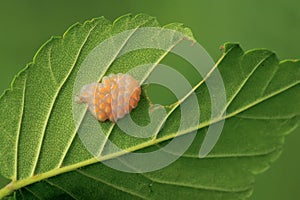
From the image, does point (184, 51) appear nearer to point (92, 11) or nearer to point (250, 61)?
point (250, 61)

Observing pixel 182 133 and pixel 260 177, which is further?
pixel 260 177

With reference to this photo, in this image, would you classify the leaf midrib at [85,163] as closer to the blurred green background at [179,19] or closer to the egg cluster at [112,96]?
the egg cluster at [112,96]

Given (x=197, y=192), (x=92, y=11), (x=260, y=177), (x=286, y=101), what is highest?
(x=92, y=11)

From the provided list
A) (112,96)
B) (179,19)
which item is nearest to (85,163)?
(112,96)

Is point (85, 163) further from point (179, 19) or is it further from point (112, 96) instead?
point (179, 19)

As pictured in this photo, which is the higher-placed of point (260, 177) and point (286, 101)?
point (260, 177)

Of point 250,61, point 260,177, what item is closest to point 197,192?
point 250,61

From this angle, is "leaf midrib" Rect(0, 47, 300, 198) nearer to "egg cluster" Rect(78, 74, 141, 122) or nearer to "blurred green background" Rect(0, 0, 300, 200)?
"egg cluster" Rect(78, 74, 141, 122)
